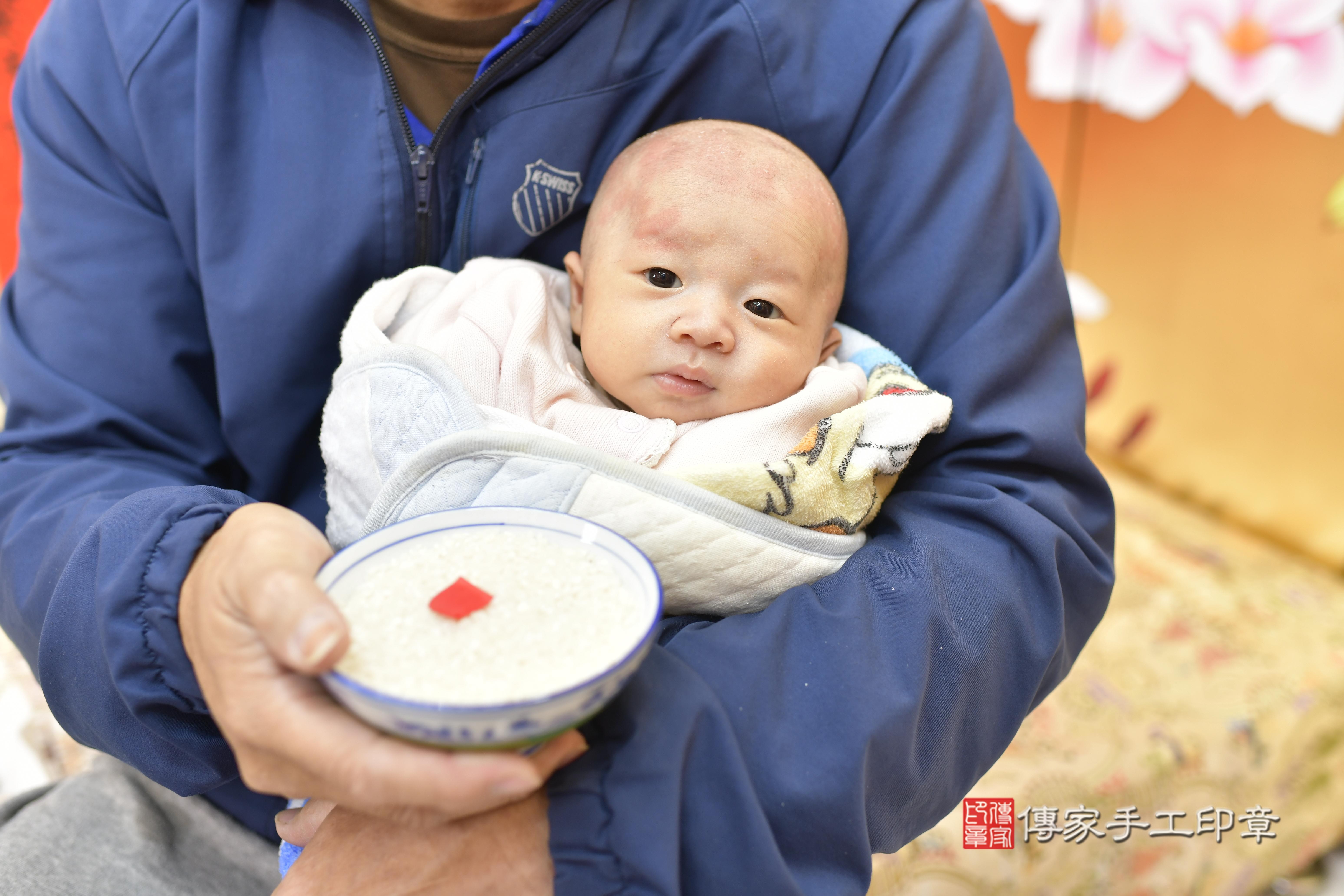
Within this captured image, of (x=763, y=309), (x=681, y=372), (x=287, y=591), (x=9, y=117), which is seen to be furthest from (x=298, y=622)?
(x=9, y=117)

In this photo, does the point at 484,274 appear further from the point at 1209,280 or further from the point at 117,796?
the point at 1209,280

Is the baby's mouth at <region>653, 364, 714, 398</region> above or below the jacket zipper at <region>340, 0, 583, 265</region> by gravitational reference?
below

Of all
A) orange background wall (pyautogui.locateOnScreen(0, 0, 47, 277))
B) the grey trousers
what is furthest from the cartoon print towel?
orange background wall (pyautogui.locateOnScreen(0, 0, 47, 277))

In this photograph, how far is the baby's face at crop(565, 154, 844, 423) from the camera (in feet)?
3.14

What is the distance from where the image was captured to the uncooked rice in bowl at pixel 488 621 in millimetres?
581

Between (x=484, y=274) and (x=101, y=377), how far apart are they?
0.39 m

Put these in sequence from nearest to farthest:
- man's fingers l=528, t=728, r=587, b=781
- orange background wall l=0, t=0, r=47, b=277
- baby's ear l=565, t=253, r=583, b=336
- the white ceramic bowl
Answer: the white ceramic bowl, man's fingers l=528, t=728, r=587, b=781, baby's ear l=565, t=253, r=583, b=336, orange background wall l=0, t=0, r=47, b=277

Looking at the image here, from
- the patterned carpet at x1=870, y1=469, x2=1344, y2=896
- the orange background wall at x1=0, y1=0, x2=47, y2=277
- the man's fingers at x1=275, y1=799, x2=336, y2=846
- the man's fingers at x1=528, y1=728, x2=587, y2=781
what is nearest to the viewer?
the man's fingers at x1=528, y1=728, x2=587, y2=781

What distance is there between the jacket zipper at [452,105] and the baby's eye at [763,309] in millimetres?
321

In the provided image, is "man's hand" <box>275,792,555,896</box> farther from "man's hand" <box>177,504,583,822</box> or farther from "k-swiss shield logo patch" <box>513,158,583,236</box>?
"k-swiss shield logo patch" <box>513,158,583,236</box>

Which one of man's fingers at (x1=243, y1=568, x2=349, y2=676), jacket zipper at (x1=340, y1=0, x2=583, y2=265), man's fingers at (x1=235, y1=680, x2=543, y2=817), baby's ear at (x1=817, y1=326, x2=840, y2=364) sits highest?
jacket zipper at (x1=340, y1=0, x2=583, y2=265)


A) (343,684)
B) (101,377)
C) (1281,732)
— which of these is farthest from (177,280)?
(1281,732)

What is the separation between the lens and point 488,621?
617mm

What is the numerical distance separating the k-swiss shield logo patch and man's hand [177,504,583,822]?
458 mm
